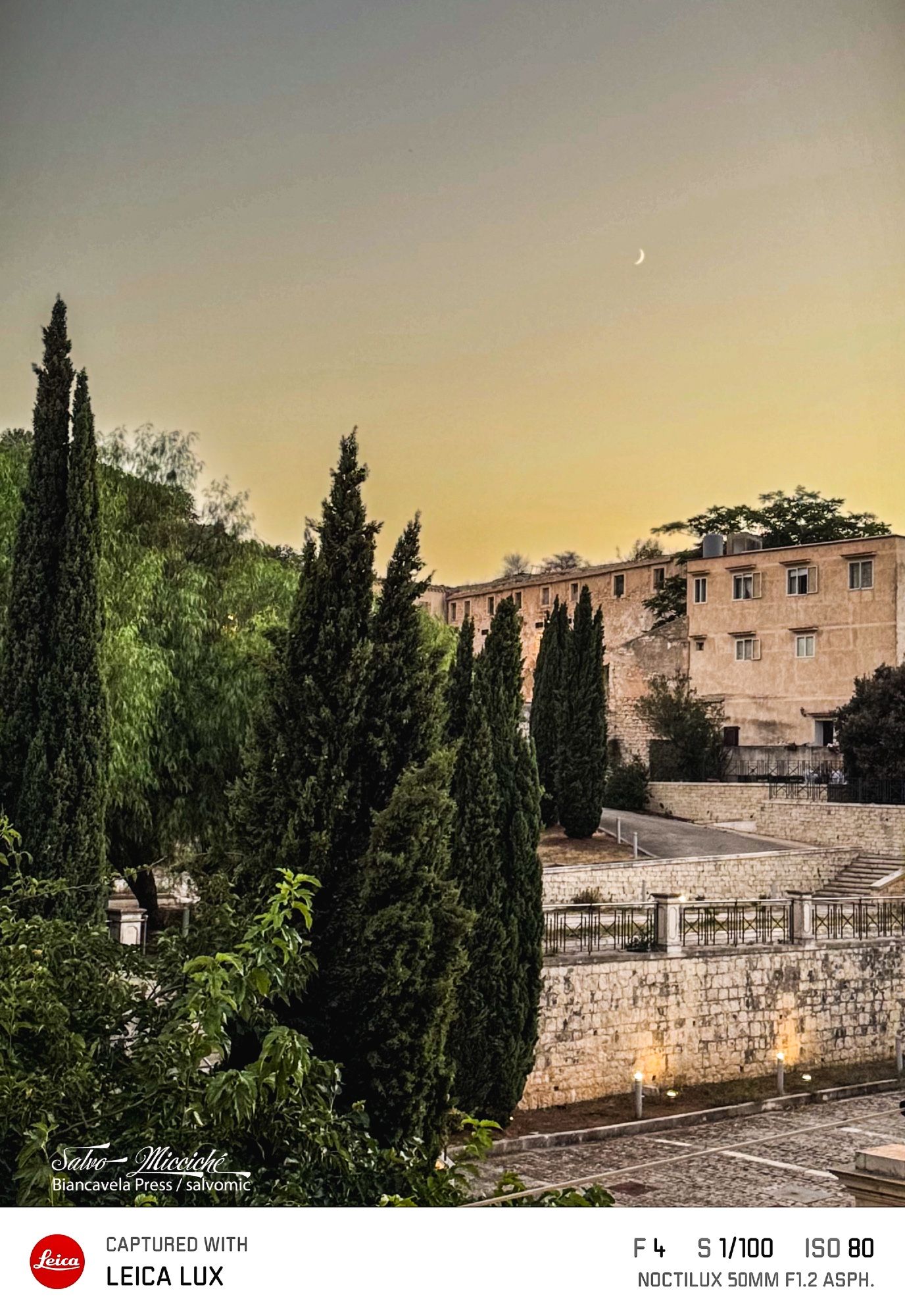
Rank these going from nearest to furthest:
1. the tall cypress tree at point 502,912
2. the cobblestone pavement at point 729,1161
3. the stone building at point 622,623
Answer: the cobblestone pavement at point 729,1161 → the tall cypress tree at point 502,912 → the stone building at point 622,623

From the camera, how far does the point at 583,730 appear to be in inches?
773

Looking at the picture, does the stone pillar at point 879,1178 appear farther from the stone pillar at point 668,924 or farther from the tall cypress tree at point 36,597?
the stone pillar at point 668,924

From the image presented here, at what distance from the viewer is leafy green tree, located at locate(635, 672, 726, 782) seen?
76.6ft

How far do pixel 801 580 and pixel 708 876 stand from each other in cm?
806

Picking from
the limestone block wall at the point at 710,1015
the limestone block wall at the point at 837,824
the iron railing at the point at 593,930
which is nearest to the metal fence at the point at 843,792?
the limestone block wall at the point at 837,824

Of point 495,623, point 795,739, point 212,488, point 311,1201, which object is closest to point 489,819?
point 495,623

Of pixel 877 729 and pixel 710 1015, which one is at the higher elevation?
pixel 877 729

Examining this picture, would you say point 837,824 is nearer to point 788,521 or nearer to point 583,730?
point 583,730

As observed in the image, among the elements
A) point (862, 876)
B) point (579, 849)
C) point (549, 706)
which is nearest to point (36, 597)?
point (579, 849)

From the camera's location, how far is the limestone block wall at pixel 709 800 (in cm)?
2122

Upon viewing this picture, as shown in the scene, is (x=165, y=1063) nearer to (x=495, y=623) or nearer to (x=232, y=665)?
(x=495, y=623)

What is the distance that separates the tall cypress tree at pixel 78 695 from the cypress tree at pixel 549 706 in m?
11.4
